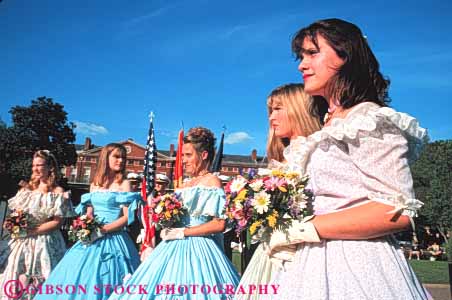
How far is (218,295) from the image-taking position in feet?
12.7

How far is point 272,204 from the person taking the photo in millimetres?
1930

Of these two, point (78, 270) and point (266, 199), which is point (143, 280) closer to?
point (78, 270)

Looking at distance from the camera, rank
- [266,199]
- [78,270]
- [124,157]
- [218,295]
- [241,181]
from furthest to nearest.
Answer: [124,157] < [78,270] < [218,295] < [241,181] < [266,199]

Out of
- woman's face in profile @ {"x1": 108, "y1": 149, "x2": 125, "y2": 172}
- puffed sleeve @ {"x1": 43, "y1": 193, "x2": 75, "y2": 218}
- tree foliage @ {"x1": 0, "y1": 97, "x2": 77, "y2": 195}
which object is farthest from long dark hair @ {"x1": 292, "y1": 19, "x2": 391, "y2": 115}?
tree foliage @ {"x1": 0, "y1": 97, "x2": 77, "y2": 195}

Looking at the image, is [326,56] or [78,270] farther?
[78,270]

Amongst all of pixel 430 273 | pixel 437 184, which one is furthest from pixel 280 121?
pixel 437 184

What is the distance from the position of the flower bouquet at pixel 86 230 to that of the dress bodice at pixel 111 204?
0.72 ft

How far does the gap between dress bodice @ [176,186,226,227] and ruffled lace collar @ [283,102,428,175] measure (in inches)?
108

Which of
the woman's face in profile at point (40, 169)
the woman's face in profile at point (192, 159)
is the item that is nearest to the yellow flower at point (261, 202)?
the woman's face in profile at point (192, 159)

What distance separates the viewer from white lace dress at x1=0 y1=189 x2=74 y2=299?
228 inches

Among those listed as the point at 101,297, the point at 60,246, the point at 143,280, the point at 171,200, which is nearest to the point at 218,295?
the point at 143,280

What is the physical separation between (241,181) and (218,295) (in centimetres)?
198

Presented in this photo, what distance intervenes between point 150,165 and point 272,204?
7711mm

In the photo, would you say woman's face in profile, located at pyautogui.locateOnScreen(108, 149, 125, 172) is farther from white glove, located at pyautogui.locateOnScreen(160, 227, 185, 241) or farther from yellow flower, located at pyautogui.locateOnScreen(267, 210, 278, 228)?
yellow flower, located at pyautogui.locateOnScreen(267, 210, 278, 228)
